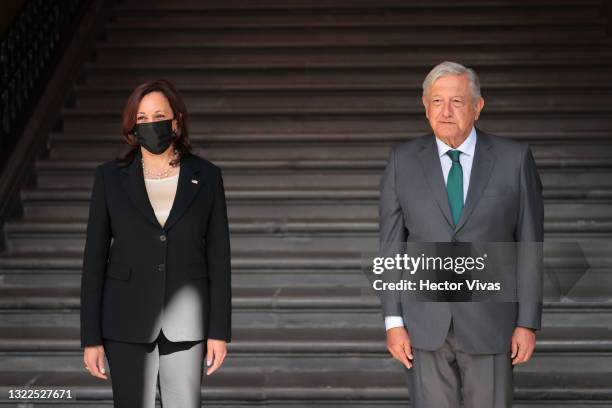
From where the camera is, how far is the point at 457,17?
852 cm

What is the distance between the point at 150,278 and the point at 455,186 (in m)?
1.08

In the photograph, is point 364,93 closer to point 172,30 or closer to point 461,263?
point 172,30

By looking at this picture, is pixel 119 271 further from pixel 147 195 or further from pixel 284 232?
pixel 284 232

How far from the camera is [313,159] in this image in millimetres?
7074

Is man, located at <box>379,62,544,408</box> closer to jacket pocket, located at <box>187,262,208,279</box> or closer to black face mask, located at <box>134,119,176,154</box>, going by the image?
jacket pocket, located at <box>187,262,208,279</box>

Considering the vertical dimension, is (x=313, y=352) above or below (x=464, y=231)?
below

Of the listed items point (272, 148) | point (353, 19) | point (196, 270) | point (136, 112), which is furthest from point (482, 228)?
point (353, 19)

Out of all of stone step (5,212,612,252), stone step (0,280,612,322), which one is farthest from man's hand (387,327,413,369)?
stone step (5,212,612,252)

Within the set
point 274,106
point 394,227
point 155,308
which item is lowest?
point 155,308

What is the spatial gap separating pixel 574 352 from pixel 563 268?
728 mm

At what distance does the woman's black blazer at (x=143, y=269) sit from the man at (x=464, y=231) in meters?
0.65

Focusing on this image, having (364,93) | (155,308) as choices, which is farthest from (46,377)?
(364,93)

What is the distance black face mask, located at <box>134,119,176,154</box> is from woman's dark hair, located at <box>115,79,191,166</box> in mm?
35

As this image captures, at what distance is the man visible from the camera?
3221mm
